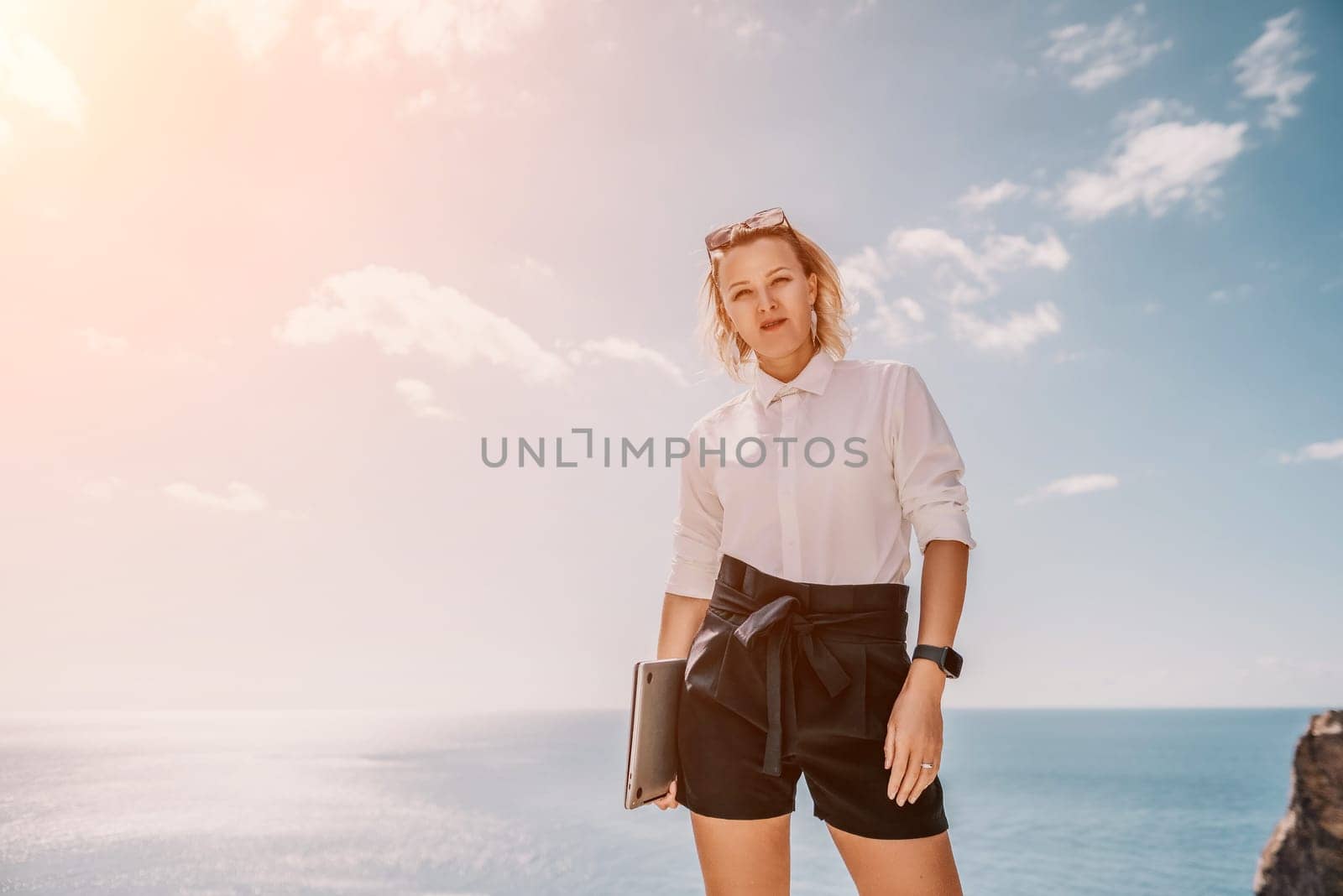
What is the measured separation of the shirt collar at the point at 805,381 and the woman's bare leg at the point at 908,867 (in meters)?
1.17

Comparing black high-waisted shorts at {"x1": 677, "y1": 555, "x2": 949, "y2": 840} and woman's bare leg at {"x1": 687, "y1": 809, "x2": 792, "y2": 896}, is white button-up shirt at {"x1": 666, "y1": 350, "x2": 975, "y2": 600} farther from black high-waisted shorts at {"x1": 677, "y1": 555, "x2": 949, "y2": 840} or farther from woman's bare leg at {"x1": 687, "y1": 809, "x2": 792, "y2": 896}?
woman's bare leg at {"x1": 687, "y1": 809, "x2": 792, "y2": 896}

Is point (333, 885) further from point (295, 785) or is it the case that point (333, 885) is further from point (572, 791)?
point (295, 785)

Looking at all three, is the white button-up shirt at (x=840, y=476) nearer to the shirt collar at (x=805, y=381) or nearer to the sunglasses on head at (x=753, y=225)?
the shirt collar at (x=805, y=381)

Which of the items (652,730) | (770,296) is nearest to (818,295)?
(770,296)

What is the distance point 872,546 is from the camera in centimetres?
222

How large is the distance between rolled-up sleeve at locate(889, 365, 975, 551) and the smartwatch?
0.26 m

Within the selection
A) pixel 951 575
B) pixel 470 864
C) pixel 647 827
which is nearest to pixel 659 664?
pixel 951 575

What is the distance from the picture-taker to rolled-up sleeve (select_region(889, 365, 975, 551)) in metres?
2.07

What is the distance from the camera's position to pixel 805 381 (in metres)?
2.45

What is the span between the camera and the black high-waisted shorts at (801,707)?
201 centimetres

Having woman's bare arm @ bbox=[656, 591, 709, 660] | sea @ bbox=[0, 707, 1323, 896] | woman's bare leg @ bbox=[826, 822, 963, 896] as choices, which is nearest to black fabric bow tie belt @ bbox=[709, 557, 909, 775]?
woman's bare leg @ bbox=[826, 822, 963, 896]

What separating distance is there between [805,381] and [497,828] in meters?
101

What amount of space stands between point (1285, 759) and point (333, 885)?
171395 millimetres

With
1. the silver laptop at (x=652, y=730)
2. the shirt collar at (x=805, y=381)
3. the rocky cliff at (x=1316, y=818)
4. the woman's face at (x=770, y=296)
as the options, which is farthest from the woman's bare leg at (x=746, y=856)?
the rocky cliff at (x=1316, y=818)
